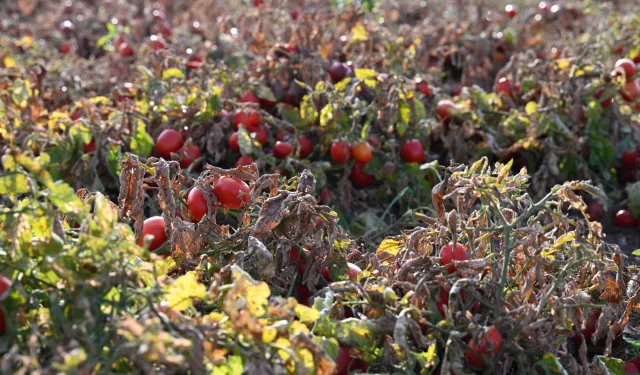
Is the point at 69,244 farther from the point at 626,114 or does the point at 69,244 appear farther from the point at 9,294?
the point at 626,114

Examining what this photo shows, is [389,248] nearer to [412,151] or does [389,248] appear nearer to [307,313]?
[307,313]

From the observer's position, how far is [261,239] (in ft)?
6.81

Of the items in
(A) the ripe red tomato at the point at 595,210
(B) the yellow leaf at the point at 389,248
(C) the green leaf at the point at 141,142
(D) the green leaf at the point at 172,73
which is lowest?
(A) the ripe red tomato at the point at 595,210

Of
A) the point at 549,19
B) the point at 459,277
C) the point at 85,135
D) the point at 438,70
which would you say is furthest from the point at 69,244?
the point at 549,19

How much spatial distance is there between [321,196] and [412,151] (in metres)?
0.43

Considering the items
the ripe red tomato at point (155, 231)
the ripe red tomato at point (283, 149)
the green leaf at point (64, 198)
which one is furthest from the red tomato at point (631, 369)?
the ripe red tomato at point (283, 149)

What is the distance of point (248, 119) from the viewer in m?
3.35

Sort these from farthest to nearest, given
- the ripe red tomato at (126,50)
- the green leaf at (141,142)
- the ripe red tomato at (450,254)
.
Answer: the ripe red tomato at (126,50) → the green leaf at (141,142) → the ripe red tomato at (450,254)

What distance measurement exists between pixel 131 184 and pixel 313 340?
85 centimetres

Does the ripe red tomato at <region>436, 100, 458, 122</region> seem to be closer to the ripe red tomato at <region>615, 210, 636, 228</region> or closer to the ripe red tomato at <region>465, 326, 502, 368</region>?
the ripe red tomato at <region>615, 210, 636, 228</region>

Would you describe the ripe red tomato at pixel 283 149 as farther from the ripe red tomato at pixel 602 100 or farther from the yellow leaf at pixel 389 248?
the ripe red tomato at pixel 602 100

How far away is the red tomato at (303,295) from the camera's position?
210 cm

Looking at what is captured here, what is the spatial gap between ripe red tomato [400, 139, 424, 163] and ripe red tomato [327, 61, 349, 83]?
0.53 metres

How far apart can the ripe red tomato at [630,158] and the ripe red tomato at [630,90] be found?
0.25 metres
